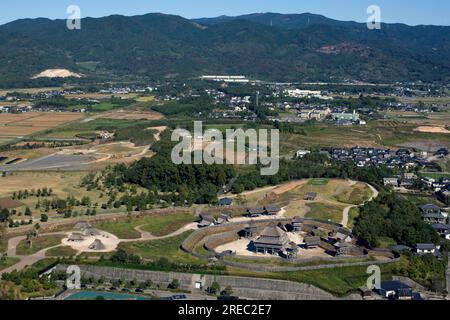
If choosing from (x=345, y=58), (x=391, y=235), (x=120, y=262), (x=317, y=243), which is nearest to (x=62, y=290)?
(x=120, y=262)

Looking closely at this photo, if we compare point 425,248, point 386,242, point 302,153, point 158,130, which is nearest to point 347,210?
point 386,242

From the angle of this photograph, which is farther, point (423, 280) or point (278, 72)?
point (278, 72)

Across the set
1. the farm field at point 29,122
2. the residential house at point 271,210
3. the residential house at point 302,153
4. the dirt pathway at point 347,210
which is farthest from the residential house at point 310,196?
the farm field at point 29,122

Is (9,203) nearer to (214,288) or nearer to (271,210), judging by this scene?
(271,210)

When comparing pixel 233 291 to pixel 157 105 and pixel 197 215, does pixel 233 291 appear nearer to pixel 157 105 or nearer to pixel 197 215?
pixel 197 215

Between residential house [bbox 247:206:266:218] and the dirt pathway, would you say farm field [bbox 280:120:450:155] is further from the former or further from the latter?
residential house [bbox 247:206:266:218]

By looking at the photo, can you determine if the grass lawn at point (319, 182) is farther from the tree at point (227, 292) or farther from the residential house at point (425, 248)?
the tree at point (227, 292)

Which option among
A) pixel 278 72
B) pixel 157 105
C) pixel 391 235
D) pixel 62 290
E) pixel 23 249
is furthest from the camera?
pixel 278 72
